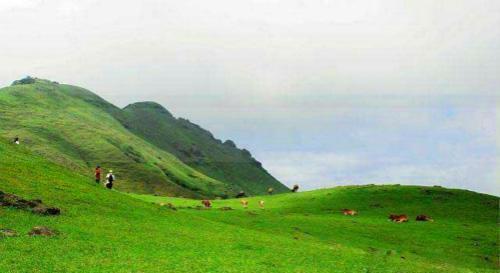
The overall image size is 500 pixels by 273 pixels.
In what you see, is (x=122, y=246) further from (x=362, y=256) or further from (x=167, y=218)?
(x=362, y=256)

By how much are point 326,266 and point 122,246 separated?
1550 centimetres

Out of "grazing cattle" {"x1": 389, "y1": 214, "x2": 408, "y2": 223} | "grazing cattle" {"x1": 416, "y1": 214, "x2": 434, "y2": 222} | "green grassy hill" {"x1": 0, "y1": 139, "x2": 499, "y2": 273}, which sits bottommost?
"green grassy hill" {"x1": 0, "y1": 139, "x2": 499, "y2": 273}

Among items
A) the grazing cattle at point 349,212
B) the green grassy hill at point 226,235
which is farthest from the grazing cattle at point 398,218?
the grazing cattle at point 349,212

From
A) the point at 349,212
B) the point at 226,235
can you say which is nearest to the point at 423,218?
the point at 349,212

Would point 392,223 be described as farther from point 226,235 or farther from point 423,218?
point 226,235

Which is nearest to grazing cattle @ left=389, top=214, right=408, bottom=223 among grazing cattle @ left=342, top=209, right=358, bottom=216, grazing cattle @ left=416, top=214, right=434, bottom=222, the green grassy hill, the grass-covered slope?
the grass-covered slope

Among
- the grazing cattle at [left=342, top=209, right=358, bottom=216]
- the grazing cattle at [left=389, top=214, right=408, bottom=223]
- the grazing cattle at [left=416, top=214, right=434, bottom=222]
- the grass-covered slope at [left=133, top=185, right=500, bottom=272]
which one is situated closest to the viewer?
the grass-covered slope at [left=133, top=185, right=500, bottom=272]

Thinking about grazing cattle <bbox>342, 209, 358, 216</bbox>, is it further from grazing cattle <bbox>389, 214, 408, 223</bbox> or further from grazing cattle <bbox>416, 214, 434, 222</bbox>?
grazing cattle <bbox>416, 214, 434, 222</bbox>

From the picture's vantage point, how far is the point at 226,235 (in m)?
48.9

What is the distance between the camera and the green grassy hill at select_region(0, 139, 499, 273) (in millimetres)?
34312

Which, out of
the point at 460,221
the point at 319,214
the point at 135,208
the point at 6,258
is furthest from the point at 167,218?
the point at 460,221

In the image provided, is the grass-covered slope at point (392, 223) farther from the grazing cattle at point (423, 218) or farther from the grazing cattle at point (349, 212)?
the grazing cattle at point (423, 218)

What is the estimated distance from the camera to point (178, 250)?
39219 mm

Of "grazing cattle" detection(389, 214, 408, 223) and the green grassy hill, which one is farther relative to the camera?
"grazing cattle" detection(389, 214, 408, 223)
